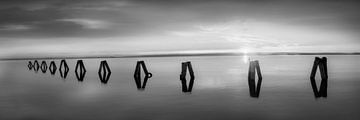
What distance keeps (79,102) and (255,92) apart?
9.77 m

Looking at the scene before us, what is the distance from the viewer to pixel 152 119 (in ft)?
47.4

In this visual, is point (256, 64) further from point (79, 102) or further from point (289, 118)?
point (79, 102)

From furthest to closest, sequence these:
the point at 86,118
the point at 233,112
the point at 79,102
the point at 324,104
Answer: the point at 79,102, the point at 324,104, the point at 233,112, the point at 86,118

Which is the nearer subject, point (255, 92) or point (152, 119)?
point (152, 119)

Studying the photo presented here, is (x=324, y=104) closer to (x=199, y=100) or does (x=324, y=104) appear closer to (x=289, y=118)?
(x=289, y=118)

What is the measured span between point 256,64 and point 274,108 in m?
4.85

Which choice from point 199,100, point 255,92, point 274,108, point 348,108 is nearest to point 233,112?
point 274,108

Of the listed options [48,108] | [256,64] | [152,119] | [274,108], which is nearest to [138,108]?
[152,119]

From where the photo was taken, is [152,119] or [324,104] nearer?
[152,119]

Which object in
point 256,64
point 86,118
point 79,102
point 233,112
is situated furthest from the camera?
point 256,64

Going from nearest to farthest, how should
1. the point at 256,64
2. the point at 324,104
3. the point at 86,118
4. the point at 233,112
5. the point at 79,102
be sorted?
1. the point at 86,118
2. the point at 233,112
3. the point at 324,104
4. the point at 79,102
5. the point at 256,64

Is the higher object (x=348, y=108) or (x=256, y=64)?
(x=256, y=64)

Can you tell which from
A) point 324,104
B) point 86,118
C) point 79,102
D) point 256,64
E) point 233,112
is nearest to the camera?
point 86,118

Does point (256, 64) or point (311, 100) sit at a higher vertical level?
point (256, 64)
